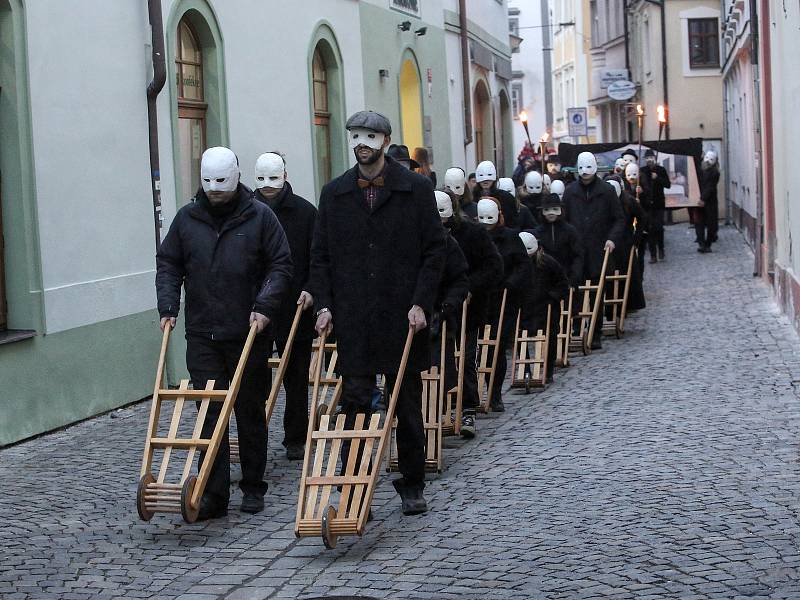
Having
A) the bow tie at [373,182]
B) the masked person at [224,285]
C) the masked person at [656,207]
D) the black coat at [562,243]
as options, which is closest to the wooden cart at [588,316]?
the black coat at [562,243]

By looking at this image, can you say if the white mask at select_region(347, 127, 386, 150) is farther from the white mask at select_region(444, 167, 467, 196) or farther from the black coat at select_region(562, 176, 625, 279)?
the black coat at select_region(562, 176, 625, 279)

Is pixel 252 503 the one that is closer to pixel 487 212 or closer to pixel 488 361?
pixel 488 361

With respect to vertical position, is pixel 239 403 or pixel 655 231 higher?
pixel 655 231

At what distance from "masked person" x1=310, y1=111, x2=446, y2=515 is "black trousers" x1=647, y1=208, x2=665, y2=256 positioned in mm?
17982

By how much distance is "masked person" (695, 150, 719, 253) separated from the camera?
27.2 meters

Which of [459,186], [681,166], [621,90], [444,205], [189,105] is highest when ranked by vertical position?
[621,90]

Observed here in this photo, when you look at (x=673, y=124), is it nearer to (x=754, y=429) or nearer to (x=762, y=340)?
(x=762, y=340)

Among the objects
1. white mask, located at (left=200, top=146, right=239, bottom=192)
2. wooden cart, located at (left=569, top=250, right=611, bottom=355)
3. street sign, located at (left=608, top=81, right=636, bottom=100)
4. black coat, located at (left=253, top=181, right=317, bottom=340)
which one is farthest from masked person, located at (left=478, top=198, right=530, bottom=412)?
street sign, located at (left=608, top=81, right=636, bottom=100)

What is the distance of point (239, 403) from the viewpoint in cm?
804

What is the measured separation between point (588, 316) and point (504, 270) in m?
3.90

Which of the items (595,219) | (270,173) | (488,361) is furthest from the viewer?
(595,219)

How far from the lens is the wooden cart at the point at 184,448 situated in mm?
7418

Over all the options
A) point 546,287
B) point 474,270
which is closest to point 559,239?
point 546,287

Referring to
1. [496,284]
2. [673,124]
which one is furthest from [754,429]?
[673,124]
